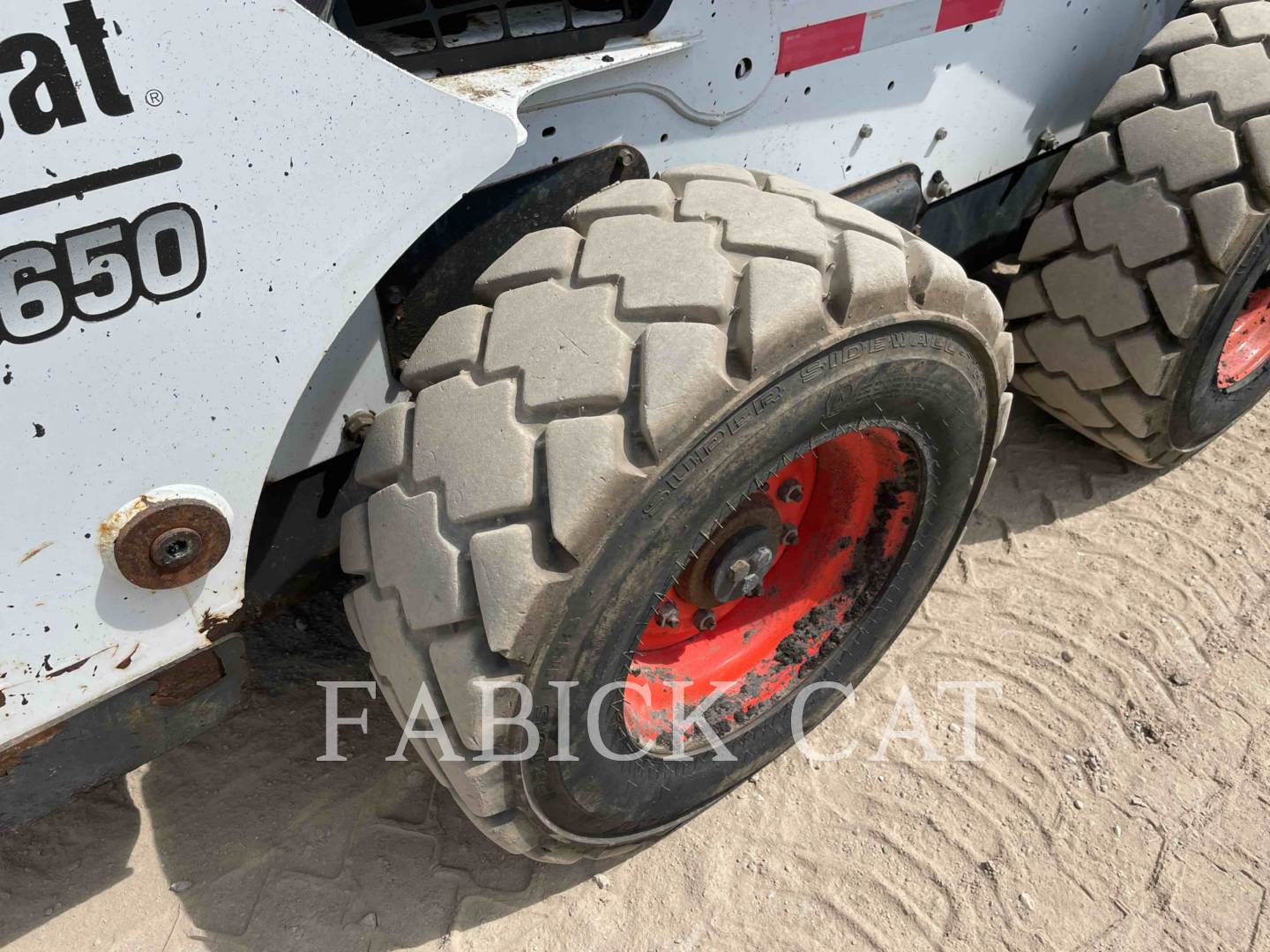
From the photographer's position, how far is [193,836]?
6.36 feet

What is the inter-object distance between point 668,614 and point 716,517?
15.8 inches

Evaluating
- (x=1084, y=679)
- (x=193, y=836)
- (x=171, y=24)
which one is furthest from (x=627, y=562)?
(x=1084, y=679)

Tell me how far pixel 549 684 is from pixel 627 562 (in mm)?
200

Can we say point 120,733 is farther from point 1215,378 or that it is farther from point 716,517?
point 1215,378

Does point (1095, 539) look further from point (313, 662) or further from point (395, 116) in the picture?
point (395, 116)

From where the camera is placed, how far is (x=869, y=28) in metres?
1.83

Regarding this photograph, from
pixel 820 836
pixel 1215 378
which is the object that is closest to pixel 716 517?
pixel 820 836

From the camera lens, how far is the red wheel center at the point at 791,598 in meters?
1.84

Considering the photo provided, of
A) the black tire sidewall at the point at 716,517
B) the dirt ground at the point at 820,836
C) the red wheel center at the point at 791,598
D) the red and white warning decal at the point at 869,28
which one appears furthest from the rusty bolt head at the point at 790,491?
the red and white warning decal at the point at 869,28

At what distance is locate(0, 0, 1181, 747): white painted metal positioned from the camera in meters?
1.00

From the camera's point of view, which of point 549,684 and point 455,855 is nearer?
point 549,684

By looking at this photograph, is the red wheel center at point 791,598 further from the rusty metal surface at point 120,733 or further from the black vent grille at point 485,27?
the black vent grille at point 485,27

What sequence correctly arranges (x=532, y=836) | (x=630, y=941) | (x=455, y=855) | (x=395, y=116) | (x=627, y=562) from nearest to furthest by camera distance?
(x=395, y=116)
(x=627, y=562)
(x=532, y=836)
(x=630, y=941)
(x=455, y=855)

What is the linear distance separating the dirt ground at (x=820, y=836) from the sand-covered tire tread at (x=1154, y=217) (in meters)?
0.59
